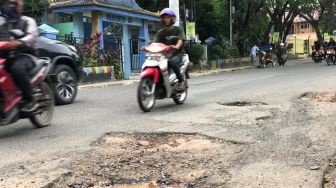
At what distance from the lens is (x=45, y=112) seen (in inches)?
282

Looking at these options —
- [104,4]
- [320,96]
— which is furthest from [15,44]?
[104,4]

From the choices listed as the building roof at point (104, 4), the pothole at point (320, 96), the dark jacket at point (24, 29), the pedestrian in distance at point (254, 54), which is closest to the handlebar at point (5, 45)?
the dark jacket at point (24, 29)

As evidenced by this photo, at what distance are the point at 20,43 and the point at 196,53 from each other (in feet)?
69.3

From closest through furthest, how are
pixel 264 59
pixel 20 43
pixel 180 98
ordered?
pixel 20 43
pixel 180 98
pixel 264 59

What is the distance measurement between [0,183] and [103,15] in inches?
682

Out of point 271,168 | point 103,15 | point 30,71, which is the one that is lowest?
point 271,168

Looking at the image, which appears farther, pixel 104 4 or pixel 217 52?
pixel 217 52

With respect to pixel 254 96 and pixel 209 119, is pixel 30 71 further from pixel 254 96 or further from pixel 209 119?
pixel 254 96

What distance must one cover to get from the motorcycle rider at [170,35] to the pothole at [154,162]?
2793 mm

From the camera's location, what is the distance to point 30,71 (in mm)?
6535

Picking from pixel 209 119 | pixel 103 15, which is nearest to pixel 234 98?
pixel 209 119

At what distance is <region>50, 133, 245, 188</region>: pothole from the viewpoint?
4469 millimetres

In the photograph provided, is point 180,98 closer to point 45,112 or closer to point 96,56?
point 45,112

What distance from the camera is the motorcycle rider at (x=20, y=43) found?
6254mm
